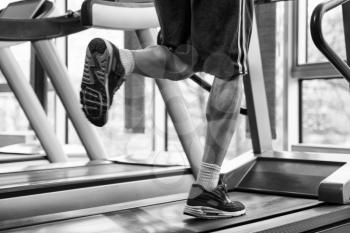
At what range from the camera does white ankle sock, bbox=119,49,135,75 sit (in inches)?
58.5

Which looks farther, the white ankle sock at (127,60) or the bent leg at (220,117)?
the bent leg at (220,117)

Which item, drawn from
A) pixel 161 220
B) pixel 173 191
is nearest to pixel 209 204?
pixel 161 220

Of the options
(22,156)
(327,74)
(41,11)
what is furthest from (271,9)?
(22,156)

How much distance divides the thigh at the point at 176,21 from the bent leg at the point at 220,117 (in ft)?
0.65

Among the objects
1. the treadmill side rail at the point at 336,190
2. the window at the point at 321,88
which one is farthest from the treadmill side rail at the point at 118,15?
the window at the point at 321,88

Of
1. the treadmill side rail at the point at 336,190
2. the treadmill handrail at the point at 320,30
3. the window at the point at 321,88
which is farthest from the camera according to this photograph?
the window at the point at 321,88

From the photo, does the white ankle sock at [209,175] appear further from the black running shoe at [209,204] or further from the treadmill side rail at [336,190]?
the treadmill side rail at [336,190]

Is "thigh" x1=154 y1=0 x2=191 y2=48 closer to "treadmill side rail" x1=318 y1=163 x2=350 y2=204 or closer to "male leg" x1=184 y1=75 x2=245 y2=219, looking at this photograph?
"male leg" x1=184 y1=75 x2=245 y2=219

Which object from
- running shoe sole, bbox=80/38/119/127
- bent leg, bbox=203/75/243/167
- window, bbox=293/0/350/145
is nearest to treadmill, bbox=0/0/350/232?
bent leg, bbox=203/75/243/167

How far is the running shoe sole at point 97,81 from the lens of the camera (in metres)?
1.43

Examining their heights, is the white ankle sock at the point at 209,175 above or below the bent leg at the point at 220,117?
below

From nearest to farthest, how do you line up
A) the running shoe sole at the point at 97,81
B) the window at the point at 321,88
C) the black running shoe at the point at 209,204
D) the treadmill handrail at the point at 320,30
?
the running shoe sole at the point at 97,81, the black running shoe at the point at 209,204, the treadmill handrail at the point at 320,30, the window at the point at 321,88

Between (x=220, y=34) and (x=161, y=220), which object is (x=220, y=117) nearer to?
(x=220, y=34)

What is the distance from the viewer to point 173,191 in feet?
9.64
